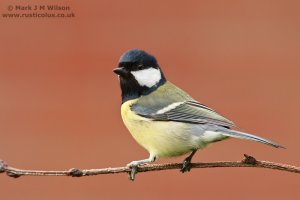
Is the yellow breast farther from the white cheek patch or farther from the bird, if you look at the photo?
the white cheek patch

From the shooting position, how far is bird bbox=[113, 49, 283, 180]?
1.46 metres

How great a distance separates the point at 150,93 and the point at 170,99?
0.23ft

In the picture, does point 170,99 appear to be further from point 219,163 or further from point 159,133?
point 219,163

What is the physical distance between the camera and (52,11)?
254 centimetres

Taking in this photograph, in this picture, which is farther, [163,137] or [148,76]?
[148,76]

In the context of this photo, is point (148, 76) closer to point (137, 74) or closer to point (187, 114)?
point (137, 74)

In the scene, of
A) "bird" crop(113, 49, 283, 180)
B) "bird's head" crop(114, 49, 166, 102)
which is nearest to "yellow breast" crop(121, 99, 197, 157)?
"bird" crop(113, 49, 283, 180)

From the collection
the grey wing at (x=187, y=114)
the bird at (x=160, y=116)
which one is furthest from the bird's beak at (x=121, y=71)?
the grey wing at (x=187, y=114)

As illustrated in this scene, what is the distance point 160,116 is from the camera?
157 cm

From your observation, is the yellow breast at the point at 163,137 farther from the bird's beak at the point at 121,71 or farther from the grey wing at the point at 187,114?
the bird's beak at the point at 121,71

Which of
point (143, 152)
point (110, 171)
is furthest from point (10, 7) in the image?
point (110, 171)

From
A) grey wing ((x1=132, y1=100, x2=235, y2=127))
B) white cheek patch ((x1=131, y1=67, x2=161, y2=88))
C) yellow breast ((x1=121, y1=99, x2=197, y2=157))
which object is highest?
white cheek patch ((x1=131, y1=67, x2=161, y2=88))

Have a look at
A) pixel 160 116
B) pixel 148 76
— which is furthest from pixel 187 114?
pixel 148 76

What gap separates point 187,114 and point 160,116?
9cm
